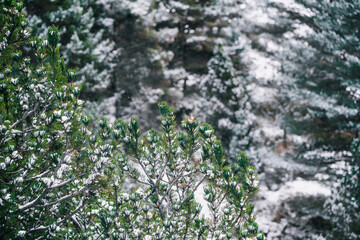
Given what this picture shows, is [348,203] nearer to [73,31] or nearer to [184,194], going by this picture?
[184,194]

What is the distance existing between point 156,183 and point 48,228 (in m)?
0.67

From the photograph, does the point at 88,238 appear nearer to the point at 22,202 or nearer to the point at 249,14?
the point at 22,202

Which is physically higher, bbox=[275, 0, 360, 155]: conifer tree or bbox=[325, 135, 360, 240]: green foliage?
bbox=[275, 0, 360, 155]: conifer tree

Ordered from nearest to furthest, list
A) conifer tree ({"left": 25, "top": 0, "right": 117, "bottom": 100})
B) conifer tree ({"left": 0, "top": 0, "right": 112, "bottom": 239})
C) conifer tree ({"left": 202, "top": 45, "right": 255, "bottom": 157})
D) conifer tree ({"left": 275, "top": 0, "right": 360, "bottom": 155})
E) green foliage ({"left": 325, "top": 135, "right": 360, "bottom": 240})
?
1. conifer tree ({"left": 0, "top": 0, "right": 112, "bottom": 239})
2. green foliage ({"left": 325, "top": 135, "right": 360, "bottom": 240})
3. conifer tree ({"left": 25, "top": 0, "right": 117, "bottom": 100})
4. conifer tree ({"left": 275, "top": 0, "right": 360, "bottom": 155})
5. conifer tree ({"left": 202, "top": 45, "right": 255, "bottom": 157})

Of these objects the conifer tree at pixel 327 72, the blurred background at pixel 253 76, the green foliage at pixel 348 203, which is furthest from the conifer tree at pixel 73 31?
the green foliage at pixel 348 203

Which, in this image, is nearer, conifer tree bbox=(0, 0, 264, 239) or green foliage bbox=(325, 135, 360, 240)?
conifer tree bbox=(0, 0, 264, 239)

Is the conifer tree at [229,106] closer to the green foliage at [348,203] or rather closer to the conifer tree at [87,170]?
the green foliage at [348,203]

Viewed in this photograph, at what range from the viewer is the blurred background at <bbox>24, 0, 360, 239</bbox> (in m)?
5.33

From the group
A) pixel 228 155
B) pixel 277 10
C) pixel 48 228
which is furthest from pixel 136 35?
pixel 48 228

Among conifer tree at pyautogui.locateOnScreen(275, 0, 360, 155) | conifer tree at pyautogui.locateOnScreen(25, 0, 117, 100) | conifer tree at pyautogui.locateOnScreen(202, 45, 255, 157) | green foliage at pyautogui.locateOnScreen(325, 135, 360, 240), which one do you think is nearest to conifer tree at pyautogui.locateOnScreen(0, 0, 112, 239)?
conifer tree at pyautogui.locateOnScreen(25, 0, 117, 100)

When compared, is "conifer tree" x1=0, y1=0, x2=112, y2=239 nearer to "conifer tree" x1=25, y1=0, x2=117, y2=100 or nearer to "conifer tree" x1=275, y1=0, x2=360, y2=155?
"conifer tree" x1=25, y1=0, x2=117, y2=100

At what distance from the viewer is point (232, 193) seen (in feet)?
4.93

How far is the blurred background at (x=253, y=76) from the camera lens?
17.5 feet

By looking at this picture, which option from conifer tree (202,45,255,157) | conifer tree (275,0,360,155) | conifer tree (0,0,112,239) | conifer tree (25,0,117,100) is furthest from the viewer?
conifer tree (202,45,255,157)
